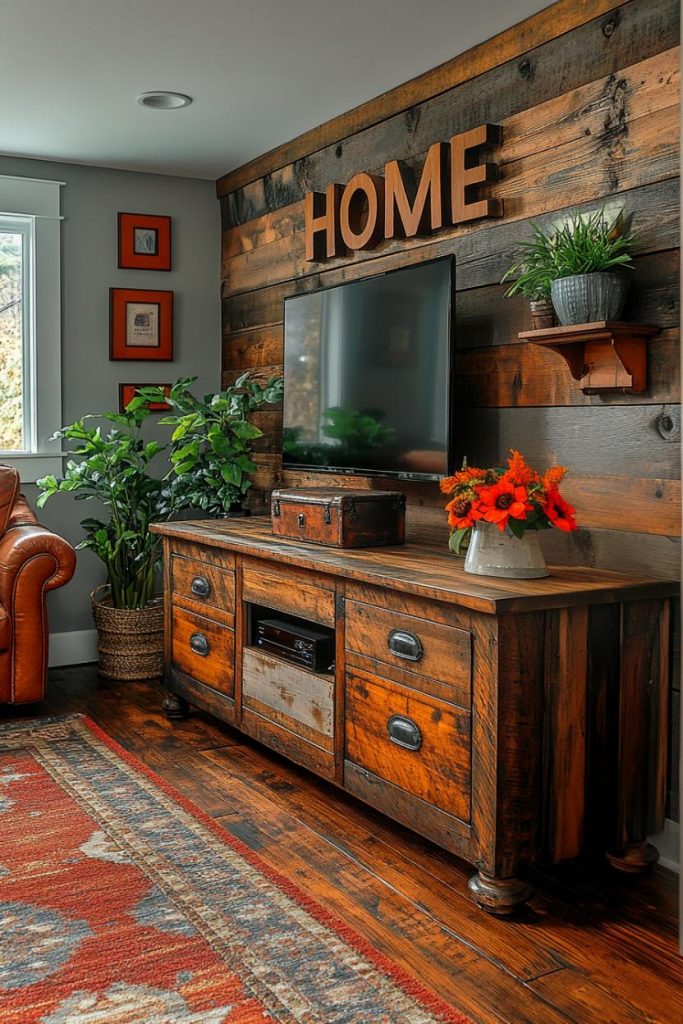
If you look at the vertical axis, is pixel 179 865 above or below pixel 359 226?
below

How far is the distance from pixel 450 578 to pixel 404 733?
16.1 inches

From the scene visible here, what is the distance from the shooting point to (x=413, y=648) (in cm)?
248

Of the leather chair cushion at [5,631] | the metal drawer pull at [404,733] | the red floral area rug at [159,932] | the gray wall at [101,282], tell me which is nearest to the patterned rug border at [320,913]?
the red floral area rug at [159,932]

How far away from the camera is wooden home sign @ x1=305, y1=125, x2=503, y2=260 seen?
309 cm

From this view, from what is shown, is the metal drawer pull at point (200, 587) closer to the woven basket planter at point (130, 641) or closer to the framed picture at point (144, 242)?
the woven basket planter at point (130, 641)

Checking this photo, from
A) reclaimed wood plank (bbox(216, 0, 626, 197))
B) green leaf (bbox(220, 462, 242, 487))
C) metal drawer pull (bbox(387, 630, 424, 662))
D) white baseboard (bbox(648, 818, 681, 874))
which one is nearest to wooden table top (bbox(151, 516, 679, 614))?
metal drawer pull (bbox(387, 630, 424, 662))

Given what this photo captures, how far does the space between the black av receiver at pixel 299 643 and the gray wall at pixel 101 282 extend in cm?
175

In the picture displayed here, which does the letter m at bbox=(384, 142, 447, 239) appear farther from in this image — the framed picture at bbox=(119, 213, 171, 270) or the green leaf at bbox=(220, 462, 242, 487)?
the framed picture at bbox=(119, 213, 171, 270)

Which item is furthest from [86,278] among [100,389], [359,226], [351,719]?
[351,719]

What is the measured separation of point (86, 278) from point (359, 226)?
1.57m

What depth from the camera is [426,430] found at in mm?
3107

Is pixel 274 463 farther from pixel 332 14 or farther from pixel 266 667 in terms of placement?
pixel 332 14

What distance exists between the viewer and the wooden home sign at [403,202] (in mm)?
3088

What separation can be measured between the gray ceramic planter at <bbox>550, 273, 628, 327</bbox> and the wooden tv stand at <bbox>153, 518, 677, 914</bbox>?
0.64m
